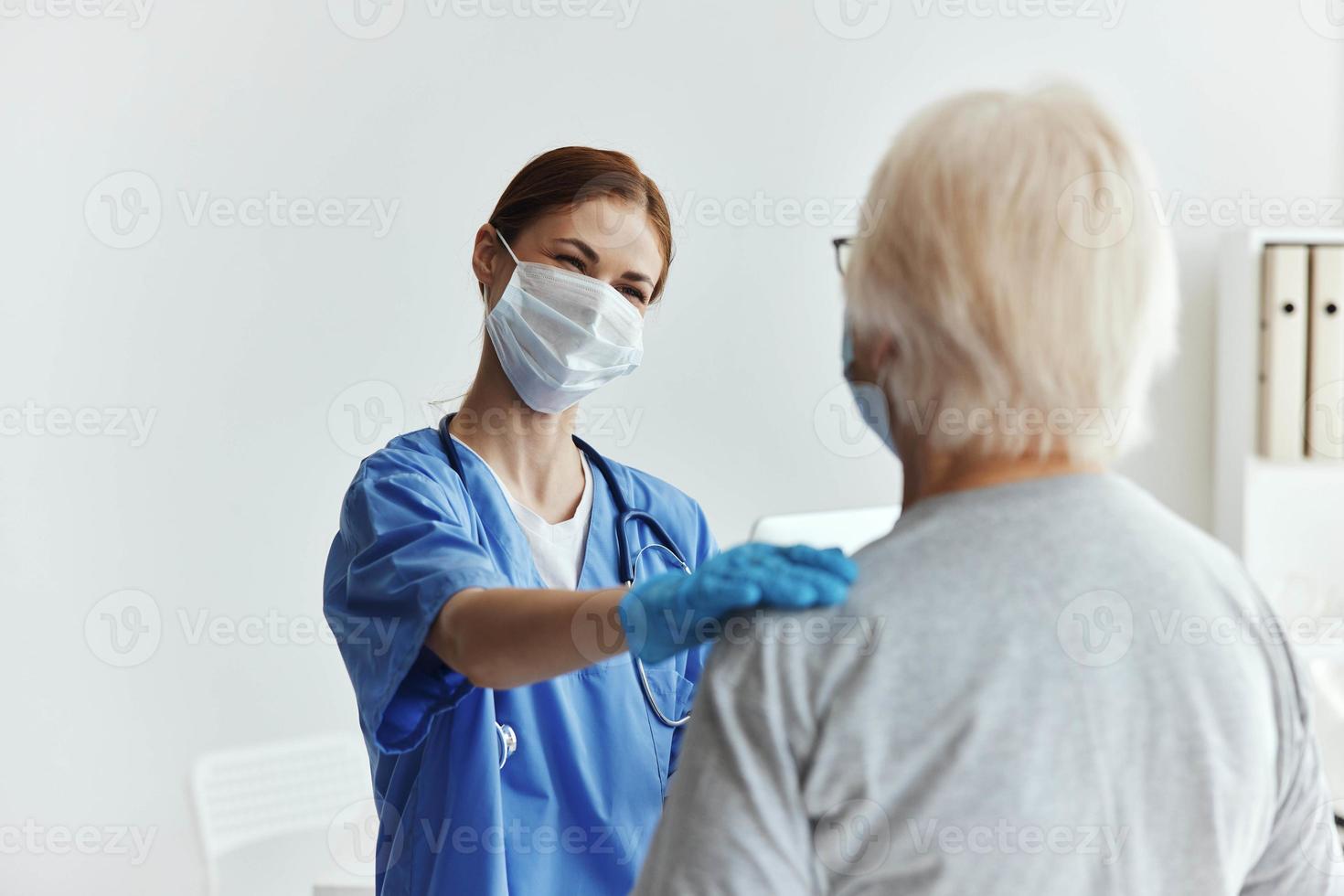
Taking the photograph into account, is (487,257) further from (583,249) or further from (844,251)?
(844,251)

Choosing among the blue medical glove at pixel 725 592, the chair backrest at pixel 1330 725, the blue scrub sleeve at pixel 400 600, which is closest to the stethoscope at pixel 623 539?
the blue scrub sleeve at pixel 400 600

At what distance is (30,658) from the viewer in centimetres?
259

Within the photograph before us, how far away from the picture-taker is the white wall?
2.48 meters

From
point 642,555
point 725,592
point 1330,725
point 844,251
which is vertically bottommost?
point 1330,725

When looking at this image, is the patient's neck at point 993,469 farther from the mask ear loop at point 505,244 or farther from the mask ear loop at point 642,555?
the mask ear loop at point 505,244

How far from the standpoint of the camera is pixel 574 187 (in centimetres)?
136

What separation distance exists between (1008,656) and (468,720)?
651 mm

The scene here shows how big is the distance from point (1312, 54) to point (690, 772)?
8.69ft

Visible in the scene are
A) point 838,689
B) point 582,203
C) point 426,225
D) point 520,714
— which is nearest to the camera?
point 838,689

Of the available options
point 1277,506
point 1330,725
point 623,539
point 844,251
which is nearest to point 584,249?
point 623,539

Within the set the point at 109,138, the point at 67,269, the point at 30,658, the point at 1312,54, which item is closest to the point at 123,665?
the point at 30,658

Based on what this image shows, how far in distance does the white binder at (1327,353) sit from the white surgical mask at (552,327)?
162 centimetres

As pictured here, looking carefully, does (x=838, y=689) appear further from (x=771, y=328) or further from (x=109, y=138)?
(x=109, y=138)

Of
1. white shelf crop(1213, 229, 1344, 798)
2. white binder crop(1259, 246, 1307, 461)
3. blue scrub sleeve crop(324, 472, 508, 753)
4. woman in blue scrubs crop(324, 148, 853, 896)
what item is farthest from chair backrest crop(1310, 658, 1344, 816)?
blue scrub sleeve crop(324, 472, 508, 753)
